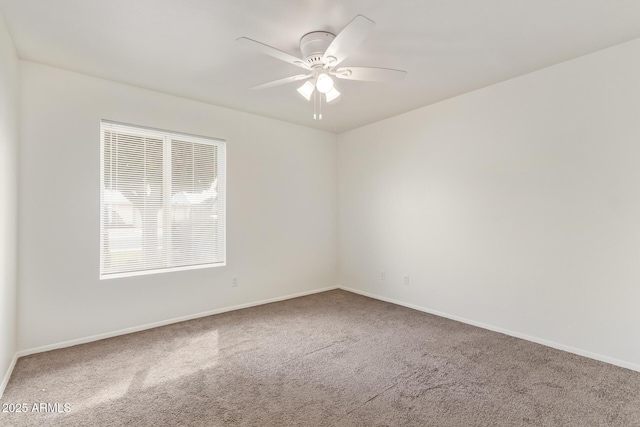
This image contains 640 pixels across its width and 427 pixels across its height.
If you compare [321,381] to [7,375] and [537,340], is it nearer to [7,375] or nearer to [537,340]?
[537,340]

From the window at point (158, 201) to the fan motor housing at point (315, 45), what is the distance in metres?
2.12

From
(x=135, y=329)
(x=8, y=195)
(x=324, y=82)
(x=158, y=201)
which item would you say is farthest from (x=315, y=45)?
(x=135, y=329)

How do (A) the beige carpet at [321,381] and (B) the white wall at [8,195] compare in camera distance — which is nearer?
(A) the beige carpet at [321,381]

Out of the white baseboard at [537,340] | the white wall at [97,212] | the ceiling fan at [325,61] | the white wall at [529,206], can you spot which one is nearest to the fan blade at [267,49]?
the ceiling fan at [325,61]

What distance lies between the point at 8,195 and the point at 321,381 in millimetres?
2810

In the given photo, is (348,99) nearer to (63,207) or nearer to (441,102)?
(441,102)

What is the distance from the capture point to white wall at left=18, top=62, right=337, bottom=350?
287cm

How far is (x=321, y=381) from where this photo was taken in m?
2.37

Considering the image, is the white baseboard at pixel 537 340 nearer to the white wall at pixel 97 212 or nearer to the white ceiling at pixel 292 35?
the white wall at pixel 97 212

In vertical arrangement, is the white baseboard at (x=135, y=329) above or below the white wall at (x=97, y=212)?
below

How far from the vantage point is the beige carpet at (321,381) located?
1963mm

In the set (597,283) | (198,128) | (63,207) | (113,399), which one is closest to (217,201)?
(198,128)

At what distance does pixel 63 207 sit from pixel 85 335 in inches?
50.1

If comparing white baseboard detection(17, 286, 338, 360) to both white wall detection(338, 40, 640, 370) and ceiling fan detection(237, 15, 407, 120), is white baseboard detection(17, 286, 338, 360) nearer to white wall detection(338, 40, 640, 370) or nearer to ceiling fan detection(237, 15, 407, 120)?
white wall detection(338, 40, 640, 370)
